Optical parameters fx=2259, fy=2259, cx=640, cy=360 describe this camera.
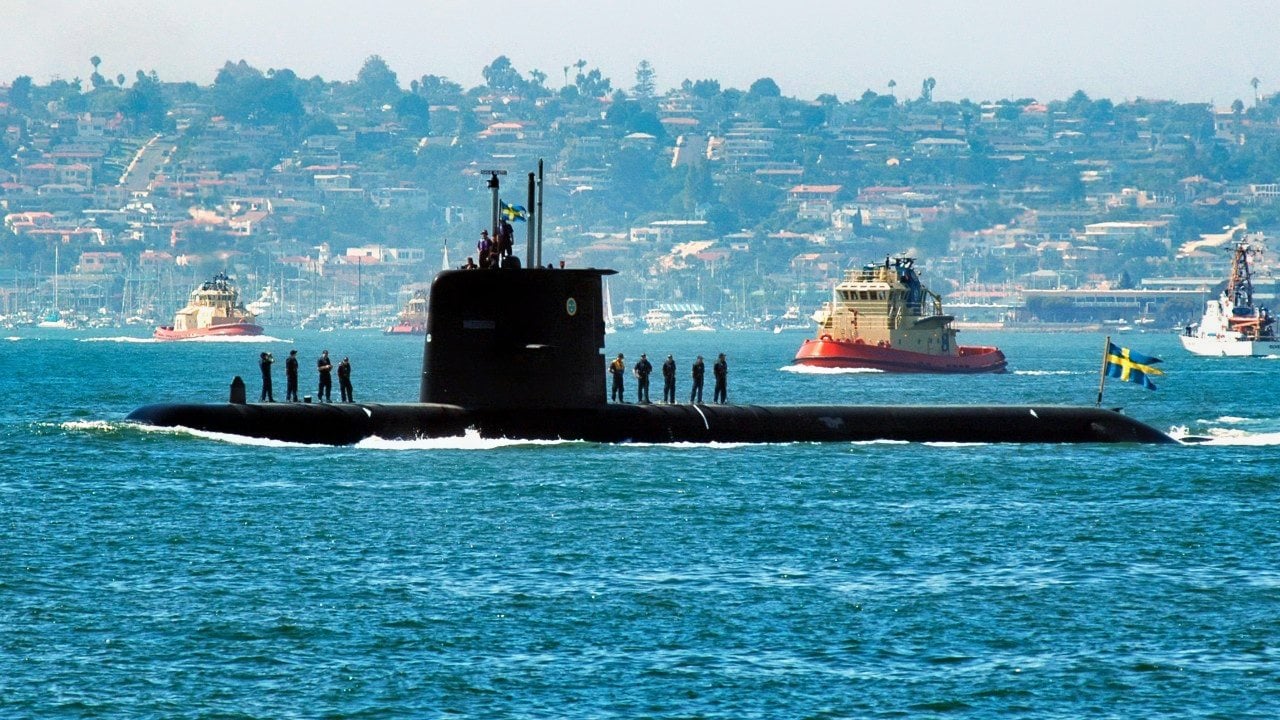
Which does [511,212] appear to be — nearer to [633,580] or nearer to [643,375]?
[643,375]

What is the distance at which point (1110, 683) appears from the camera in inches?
811

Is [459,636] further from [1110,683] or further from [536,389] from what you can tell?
[536,389]

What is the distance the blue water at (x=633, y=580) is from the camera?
20.3 m

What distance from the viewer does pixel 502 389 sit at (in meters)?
35.9

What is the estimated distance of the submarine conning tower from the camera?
35.4 metres

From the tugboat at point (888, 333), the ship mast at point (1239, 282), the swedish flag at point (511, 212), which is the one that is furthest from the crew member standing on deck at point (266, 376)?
the ship mast at point (1239, 282)

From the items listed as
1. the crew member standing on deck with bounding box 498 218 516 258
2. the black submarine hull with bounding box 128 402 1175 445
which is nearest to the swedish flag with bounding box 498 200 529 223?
the crew member standing on deck with bounding box 498 218 516 258

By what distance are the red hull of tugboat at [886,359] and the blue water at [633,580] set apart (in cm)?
5262

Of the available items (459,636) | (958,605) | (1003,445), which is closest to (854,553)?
(958,605)

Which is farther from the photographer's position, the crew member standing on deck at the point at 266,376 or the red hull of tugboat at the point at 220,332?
the red hull of tugboat at the point at 220,332

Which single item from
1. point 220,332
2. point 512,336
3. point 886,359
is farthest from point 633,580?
point 220,332

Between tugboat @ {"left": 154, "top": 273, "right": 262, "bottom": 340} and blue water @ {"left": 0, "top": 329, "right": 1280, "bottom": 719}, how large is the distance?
429 ft

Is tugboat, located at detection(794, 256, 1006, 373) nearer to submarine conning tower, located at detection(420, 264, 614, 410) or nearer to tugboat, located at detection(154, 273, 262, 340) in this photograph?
submarine conning tower, located at detection(420, 264, 614, 410)

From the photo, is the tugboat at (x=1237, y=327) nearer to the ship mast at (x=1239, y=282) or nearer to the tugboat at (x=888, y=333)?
the ship mast at (x=1239, y=282)
